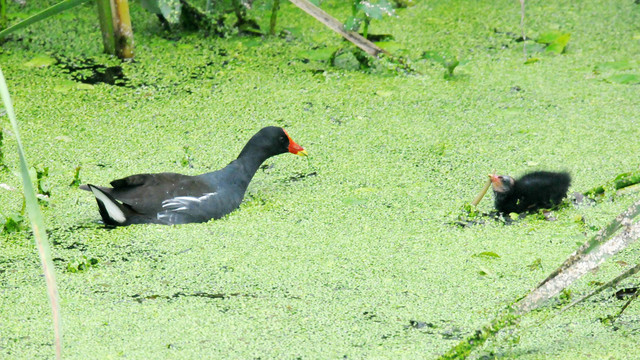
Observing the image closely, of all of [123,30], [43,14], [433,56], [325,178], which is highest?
[43,14]

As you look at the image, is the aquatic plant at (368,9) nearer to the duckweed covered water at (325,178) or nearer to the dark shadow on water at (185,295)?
the duckweed covered water at (325,178)

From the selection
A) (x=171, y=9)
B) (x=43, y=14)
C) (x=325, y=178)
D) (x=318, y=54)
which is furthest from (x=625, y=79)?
(x=43, y=14)

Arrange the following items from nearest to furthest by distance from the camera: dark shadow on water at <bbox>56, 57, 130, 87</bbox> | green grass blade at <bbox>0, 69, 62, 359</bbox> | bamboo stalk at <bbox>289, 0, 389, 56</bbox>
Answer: green grass blade at <bbox>0, 69, 62, 359</bbox>, bamboo stalk at <bbox>289, 0, 389, 56</bbox>, dark shadow on water at <bbox>56, 57, 130, 87</bbox>

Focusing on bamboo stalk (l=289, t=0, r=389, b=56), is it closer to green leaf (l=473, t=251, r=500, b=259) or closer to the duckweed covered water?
the duckweed covered water

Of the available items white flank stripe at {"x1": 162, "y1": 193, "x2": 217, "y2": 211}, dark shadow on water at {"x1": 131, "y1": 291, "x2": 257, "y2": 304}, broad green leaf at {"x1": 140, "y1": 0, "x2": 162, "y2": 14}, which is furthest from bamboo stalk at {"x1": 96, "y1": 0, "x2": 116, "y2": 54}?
dark shadow on water at {"x1": 131, "y1": 291, "x2": 257, "y2": 304}

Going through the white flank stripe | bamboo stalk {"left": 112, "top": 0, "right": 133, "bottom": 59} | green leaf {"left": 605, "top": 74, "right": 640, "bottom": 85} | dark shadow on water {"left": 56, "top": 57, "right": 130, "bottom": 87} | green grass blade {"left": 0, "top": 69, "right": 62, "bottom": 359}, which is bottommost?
green leaf {"left": 605, "top": 74, "right": 640, "bottom": 85}

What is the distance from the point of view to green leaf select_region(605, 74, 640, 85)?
13.4ft

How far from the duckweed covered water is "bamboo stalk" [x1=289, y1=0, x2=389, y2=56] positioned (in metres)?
0.16

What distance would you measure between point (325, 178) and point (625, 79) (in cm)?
177

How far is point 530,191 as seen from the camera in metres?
3.04

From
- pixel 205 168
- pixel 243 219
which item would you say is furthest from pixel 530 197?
pixel 205 168

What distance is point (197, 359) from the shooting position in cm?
210

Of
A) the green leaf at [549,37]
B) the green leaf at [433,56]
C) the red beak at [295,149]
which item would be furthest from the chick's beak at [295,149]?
the green leaf at [549,37]

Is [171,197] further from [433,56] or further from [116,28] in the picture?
[433,56]
